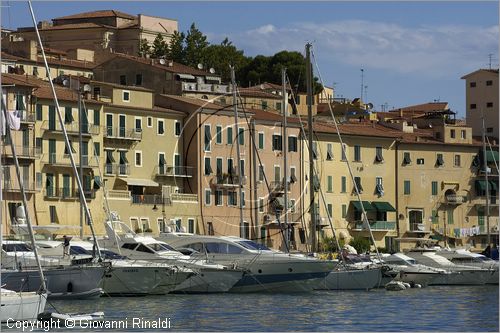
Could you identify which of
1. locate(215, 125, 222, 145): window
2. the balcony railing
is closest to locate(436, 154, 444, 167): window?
locate(215, 125, 222, 145): window

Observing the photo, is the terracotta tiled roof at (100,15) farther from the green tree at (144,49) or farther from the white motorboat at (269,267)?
the white motorboat at (269,267)

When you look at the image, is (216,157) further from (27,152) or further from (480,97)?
(480,97)

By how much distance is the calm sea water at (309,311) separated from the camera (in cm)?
4353

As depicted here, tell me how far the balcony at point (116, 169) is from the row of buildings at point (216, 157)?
71 mm

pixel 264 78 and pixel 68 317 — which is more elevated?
pixel 264 78

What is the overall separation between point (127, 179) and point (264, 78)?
122 ft

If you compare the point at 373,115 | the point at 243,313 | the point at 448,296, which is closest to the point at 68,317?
the point at 243,313

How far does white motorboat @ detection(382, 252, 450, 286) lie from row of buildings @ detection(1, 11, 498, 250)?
318 inches

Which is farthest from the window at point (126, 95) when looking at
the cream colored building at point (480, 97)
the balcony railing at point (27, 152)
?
the cream colored building at point (480, 97)

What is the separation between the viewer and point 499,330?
41.5 m

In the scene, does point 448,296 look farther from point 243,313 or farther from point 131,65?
point 131,65

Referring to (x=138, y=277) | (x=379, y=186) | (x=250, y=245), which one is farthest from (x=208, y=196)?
(x=138, y=277)

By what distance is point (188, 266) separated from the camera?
56906 mm

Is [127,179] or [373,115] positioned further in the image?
[373,115]
